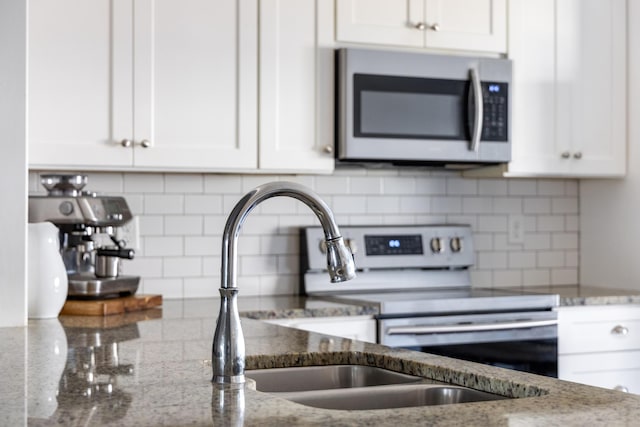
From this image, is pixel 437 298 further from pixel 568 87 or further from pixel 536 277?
pixel 568 87

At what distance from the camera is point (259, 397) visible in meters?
1.42

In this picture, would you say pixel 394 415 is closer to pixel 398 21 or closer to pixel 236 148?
pixel 236 148

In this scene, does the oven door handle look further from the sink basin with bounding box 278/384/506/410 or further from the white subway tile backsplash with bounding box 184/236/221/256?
the sink basin with bounding box 278/384/506/410

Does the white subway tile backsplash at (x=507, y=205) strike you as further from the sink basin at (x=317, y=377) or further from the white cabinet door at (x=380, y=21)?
the sink basin at (x=317, y=377)

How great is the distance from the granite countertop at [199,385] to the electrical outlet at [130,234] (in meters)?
1.02

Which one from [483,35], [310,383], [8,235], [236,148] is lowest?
[310,383]

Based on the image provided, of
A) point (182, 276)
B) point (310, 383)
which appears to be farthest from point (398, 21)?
point (310, 383)

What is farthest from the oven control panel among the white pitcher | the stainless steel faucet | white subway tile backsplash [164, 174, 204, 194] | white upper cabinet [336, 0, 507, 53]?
the stainless steel faucet

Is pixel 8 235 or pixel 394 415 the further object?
pixel 8 235

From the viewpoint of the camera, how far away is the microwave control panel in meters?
3.64

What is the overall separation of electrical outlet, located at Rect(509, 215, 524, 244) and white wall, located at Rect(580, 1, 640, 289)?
1.04 ft

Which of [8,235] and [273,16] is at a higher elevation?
[273,16]

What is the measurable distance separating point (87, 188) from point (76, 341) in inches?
54.2

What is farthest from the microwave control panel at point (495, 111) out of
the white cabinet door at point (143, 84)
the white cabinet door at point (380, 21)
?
the white cabinet door at point (143, 84)
